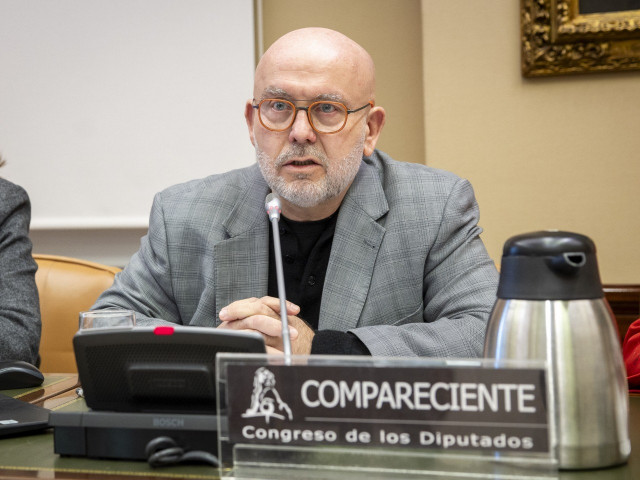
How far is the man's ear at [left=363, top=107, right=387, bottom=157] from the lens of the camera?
185 centimetres

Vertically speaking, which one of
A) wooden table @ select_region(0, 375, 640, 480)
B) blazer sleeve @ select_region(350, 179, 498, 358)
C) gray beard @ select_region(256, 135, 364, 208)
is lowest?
wooden table @ select_region(0, 375, 640, 480)

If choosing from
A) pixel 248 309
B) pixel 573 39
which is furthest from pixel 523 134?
pixel 248 309

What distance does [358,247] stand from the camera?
1784 millimetres

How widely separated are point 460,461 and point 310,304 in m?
1.05

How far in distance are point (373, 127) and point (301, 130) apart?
284 millimetres

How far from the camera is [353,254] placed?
1775 mm

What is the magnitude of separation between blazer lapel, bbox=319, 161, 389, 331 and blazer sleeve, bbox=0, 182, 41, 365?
0.73 meters

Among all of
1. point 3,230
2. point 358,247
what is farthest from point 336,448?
point 3,230

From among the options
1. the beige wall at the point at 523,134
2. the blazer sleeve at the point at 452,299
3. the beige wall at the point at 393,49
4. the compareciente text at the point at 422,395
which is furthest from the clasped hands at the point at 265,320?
the beige wall at the point at 393,49

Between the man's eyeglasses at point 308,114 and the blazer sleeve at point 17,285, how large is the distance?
0.78 m

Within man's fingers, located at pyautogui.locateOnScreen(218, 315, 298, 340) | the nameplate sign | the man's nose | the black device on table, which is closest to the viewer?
the nameplate sign

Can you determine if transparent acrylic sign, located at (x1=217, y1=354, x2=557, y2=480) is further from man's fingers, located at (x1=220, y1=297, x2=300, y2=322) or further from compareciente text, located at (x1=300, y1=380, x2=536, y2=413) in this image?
man's fingers, located at (x1=220, y1=297, x2=300, y2=322)

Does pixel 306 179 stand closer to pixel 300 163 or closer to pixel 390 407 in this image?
pixel 300 163

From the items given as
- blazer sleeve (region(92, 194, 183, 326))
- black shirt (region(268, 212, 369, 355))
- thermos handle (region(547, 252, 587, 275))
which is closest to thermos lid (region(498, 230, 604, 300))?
thermos handle (region(547, 252, 587, 275))
